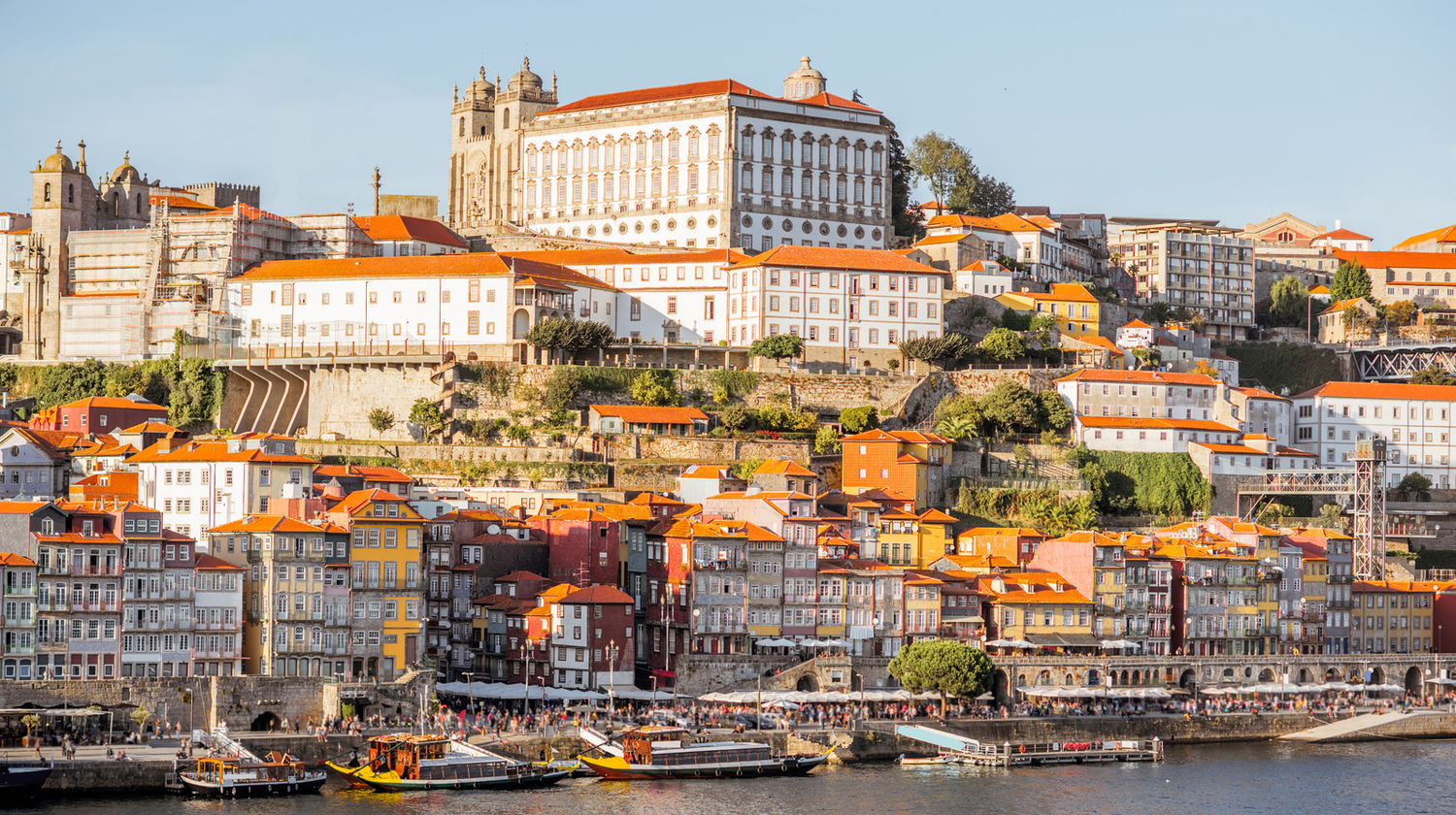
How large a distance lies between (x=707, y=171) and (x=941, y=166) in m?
22.6

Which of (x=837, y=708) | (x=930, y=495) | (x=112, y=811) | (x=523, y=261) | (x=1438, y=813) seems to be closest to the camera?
(x=112, y=811)

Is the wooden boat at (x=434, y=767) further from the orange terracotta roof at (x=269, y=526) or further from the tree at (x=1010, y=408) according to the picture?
the tree at (x=1010, y=408)

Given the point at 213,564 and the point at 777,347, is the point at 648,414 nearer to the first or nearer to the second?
the point at 777,347

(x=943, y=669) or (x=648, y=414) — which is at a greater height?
(x=648, y=414)

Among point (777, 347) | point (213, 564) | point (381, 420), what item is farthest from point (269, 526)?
point (777, 347)

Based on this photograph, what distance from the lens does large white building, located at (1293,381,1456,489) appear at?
109312mm

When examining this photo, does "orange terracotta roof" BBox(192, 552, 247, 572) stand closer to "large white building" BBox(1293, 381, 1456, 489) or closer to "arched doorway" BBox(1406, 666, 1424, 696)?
"arched doorway" BBox(1406, 666, 1424, 696)

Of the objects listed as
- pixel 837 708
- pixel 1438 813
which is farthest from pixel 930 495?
pixel 1438 813

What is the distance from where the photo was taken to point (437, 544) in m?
80.1

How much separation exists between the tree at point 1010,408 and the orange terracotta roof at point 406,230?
34.2m

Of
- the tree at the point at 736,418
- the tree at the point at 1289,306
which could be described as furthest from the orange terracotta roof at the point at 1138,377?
the tree at the point at 1289,306

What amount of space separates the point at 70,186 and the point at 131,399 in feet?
71.9

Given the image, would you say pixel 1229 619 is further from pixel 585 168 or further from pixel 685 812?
pixel 585 168

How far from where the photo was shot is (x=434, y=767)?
6688 centimetres
